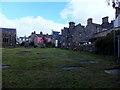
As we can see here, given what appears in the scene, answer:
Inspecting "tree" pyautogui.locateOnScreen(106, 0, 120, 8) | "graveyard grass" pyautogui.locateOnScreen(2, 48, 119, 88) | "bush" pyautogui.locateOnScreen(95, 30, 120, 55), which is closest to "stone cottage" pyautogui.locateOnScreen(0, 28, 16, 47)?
"bush" pyautogui.locateOnScreen(95, 30, 120, 55)

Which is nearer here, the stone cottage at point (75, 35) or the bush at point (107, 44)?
the bush at point (107, 44)

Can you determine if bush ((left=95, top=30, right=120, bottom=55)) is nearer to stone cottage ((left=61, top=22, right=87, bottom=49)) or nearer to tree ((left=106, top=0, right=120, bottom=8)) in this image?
tree ((left=106, top=0, right=120, bottom=8))

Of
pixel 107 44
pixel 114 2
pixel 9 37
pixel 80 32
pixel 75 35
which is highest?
pixel 80 32

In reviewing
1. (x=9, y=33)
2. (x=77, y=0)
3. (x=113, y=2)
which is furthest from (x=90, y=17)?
(x=9, y=33)

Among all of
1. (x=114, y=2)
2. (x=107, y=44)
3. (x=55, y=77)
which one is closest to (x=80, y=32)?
(x=107, y=44)

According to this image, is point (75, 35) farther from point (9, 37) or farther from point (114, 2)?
point (9, 37)

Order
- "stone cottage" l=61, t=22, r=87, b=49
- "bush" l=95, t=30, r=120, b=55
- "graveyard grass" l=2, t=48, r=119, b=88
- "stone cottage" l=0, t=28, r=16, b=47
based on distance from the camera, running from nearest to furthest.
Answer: "graveyard grass" l=2, t=48, r=119, b=88, "bush" l=95, t=30, r=120, b=55, "stone cottage" l=61, t=22, r=87, b=49, "stone cottage" l=0, t=28, r=16, b=47

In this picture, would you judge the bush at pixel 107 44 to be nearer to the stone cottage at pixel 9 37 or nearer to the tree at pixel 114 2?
the tree at pixel 114 2

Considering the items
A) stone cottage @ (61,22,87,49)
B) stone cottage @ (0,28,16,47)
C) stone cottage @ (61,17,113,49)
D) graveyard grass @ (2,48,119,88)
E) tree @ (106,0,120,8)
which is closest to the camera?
graveyard grass @ (2,48,119,88)

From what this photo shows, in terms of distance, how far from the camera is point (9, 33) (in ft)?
178

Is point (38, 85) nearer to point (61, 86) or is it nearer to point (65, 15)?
point (61, 86)

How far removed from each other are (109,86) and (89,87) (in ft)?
2.23

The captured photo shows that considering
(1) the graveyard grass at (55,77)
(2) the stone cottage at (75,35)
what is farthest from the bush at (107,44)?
(2) the stone cottage at (75,35)

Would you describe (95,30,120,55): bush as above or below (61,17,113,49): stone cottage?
below
